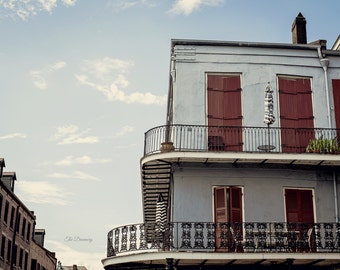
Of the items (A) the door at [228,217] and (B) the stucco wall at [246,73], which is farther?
(B) the stucco wall at [246,73]

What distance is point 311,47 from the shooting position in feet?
68.6

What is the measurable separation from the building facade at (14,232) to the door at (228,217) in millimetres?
24677

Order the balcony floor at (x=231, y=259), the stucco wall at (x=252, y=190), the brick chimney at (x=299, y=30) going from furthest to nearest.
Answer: the brick chimney at (x=299, y=30) < the stucco wall at (x=252, y=190) < the balcony floor at (x=231, y=259)

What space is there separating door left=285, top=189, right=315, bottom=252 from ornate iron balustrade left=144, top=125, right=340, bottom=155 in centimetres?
155

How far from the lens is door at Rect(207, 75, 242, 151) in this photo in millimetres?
19594

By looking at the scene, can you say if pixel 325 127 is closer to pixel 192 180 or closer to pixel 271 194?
pixel 271 194

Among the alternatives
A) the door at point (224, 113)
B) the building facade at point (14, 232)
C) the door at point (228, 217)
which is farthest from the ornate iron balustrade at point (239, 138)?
the building facade at point (14, 232)

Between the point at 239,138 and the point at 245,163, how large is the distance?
94 centimetres

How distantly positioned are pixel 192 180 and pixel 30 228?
3576 centimetres

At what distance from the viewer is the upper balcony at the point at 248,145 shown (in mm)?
→ 18422

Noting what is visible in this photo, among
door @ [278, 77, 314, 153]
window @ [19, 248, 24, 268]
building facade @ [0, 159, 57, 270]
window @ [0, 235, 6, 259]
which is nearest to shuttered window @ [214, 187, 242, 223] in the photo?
door @ [278, 77, 314, 153]

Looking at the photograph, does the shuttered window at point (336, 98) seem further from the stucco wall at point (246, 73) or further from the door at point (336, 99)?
the stucco wall at point (246, 73)

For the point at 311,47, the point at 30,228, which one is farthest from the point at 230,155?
the point at 30,228

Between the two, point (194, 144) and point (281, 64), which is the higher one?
point (281, 64)
